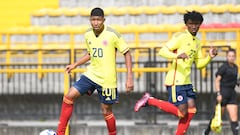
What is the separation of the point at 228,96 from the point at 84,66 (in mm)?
4152

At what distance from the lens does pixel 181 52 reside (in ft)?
33.4

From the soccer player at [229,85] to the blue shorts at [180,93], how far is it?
2.73 meters

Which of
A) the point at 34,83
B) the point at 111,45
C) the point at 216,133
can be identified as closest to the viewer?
the point at 111,45

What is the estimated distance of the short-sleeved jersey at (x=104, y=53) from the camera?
9.91 metres

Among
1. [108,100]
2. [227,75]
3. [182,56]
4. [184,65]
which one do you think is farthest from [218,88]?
[108,100]

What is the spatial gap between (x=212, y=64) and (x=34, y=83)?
403cm

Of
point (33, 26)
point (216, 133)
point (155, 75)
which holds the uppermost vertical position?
point (33, 26)

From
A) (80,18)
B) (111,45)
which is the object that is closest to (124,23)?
(80,18)

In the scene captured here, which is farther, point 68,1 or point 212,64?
point 68,1

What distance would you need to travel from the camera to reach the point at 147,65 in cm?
1464

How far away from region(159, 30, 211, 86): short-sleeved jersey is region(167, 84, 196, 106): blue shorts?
68mm

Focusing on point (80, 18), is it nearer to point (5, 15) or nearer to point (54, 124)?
point (5, 15)

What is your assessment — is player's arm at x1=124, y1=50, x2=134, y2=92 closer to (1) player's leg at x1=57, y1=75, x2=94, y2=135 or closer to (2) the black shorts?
(1) player's leg at x1=57, y1=75, x2=94, y2=135

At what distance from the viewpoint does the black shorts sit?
1357 centimetres
